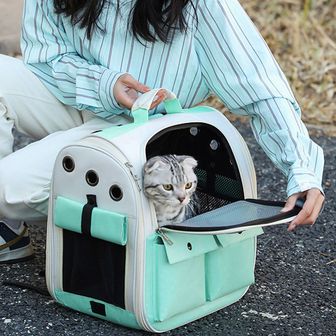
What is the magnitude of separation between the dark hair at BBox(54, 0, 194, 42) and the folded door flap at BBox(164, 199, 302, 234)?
0.42 metres

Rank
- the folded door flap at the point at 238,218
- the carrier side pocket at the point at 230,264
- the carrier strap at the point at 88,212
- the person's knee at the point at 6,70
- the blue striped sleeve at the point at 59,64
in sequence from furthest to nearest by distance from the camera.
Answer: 1. the person's knee at the point at 6,70
2. the blue striped sleeve at the point at 59,64
3. the carrier side pocket at the point at 230,264
4. the carrier strap at the point at 88,212
5. the folded door flap at the point at 238,218

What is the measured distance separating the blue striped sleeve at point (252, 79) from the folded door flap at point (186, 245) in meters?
0.23

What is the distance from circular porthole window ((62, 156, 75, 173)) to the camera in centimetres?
199

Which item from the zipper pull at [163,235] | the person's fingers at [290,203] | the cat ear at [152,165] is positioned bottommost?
the zipper pull at [163,235]

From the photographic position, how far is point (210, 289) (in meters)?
2.09

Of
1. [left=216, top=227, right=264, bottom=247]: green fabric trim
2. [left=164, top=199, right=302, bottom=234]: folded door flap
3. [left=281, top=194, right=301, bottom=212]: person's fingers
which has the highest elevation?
[left=281, top=194, right=301, bottom=212]: person's fingers

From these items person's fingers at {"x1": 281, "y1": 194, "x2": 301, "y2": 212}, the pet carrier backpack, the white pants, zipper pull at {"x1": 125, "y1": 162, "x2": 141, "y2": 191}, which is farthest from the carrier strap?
person's fingers at {"x1": 281, "y1": 194, "x2": 301, "y2": 212}

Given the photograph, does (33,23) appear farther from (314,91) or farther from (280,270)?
(314,91)

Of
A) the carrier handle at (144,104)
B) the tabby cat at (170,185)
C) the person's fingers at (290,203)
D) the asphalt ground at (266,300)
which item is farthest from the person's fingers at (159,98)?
the asphalt ground at (266,300)

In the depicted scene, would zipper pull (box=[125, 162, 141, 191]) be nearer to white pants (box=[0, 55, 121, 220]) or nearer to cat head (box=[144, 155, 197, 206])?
cat head (box=[144, 155, 197, 206])

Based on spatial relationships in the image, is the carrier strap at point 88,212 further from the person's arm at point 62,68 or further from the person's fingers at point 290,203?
the person's fingers at point 290,203

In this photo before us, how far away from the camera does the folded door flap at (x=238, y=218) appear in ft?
6.10

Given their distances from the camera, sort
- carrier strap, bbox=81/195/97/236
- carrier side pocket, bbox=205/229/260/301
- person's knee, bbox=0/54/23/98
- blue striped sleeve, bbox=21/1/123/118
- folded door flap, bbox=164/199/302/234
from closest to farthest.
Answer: folded door flap, bbox=164/199/302/234 < carrier strap, bbox=81/195/97/236 < carrier side pocket, bbox=205/229/260/301 < blue striped sleeve, bbox=21/1/123/118 < person's knee, bbox=0/54/23/98

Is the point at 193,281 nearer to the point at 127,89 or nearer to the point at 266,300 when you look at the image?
the point at 266,300
